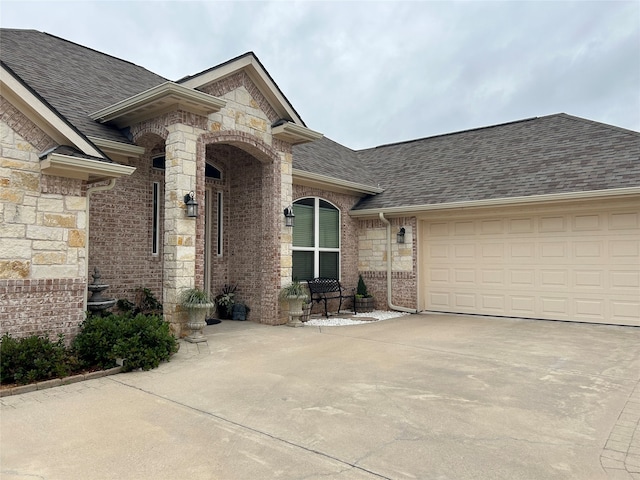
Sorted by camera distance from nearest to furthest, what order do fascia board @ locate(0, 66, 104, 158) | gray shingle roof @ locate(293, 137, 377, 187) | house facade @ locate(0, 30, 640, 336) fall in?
fascia board @ locate(0, 66, 104, 158), house facade @ locate(0, 30, 640, 336), gray shingle roof @ locate(293, 137, 377, 187)

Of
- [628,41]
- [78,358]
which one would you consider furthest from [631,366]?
[628,41]

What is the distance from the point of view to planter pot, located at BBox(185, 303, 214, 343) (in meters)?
7.02

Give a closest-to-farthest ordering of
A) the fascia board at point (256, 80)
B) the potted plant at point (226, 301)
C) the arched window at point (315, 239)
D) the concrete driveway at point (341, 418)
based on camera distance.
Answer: the concrete driveway at point (341, 418) < the fascia board at point (256, 80) < the potted plant at point (226, 301) < the arched window at point (315, 239)

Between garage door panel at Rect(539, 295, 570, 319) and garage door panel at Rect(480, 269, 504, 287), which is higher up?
garage door panel at Rect(480, 269, 504, 287)

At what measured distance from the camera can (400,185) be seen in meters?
12.9

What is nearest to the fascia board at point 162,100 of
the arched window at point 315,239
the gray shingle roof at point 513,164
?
the arched window at point 315,239

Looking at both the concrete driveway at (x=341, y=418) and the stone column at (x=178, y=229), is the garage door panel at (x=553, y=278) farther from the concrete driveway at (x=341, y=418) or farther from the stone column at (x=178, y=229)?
the stone column at (x=178, y=229)

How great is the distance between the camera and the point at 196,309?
276 inches

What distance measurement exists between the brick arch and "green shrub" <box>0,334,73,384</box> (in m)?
3.83

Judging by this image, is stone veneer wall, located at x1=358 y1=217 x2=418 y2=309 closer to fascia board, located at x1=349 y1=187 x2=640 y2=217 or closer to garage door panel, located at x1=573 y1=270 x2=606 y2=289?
fascia board, located at x1=349 y1=187 x2=640 y2=217

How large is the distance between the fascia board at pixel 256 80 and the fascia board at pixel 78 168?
210cm

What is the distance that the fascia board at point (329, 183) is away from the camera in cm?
1041

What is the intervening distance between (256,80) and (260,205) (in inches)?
98.8

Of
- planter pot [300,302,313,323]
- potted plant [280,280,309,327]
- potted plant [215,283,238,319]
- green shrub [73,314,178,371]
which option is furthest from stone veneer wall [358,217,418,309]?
green shrub [73,314,178,371]
